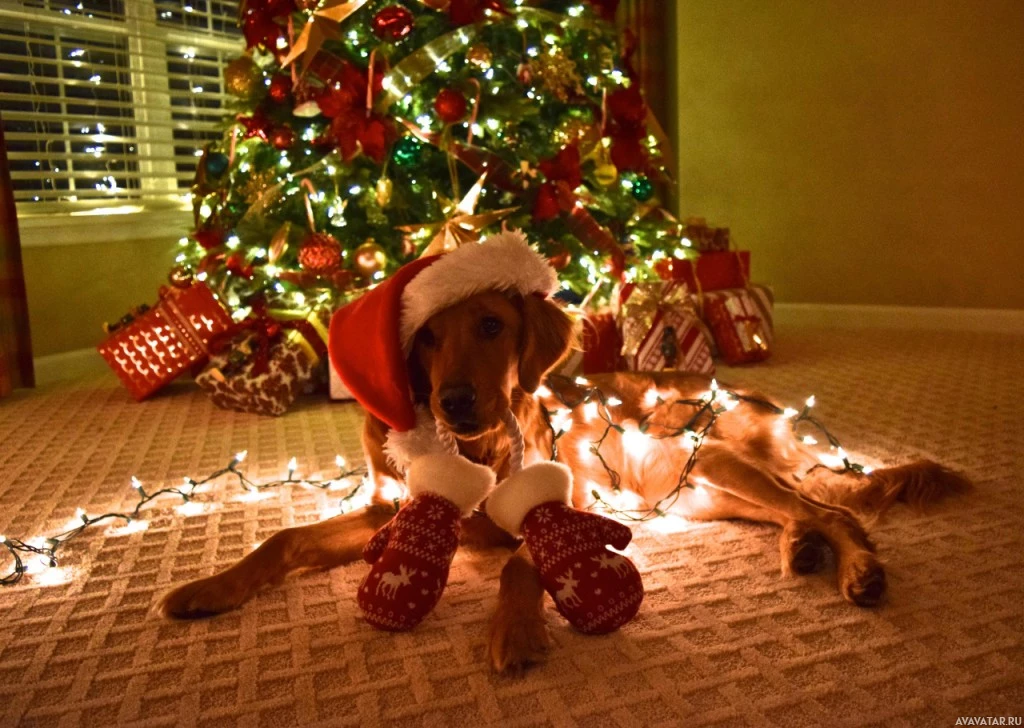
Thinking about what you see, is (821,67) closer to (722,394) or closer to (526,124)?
(526,124)

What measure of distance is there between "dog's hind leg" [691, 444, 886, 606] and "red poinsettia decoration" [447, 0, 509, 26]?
202cm

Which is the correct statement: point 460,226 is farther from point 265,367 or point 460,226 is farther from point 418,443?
point 418,443

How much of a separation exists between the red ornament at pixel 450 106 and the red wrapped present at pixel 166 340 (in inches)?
46.8

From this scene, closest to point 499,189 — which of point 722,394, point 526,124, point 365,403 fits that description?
point 526,124

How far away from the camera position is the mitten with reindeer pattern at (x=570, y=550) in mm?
1372

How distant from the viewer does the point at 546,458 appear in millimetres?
1872

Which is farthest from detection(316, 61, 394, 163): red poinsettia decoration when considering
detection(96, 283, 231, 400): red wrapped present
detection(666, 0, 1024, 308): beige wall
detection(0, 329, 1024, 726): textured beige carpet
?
detection(666, 0, 1024, 308): beige wall

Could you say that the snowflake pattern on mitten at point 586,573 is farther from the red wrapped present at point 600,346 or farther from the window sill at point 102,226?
the window sill at point 102,226

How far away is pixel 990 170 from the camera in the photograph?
4246mm

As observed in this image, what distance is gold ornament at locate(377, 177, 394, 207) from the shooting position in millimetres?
3209

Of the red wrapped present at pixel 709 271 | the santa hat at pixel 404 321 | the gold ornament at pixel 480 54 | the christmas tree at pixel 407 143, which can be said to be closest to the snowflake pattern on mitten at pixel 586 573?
the santa hat at pixel 404 321

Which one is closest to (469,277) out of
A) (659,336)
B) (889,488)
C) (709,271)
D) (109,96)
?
(889,488)

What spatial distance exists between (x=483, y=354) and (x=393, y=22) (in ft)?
6.68

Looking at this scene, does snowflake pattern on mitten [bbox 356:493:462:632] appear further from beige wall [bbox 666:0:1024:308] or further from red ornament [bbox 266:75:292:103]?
beige wall [bbox 666:0:1024:308]
